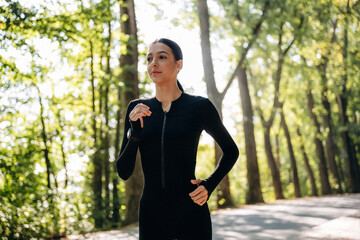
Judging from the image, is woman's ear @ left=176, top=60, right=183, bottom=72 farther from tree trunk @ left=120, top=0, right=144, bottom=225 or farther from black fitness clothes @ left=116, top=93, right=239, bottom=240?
tree trunk @ left=120, top=0, right=144, bottom=225

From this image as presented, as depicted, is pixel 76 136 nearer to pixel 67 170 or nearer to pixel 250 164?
pixel 67 170

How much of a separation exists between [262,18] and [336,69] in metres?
12.4

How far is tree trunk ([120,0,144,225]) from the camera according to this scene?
1099 cm

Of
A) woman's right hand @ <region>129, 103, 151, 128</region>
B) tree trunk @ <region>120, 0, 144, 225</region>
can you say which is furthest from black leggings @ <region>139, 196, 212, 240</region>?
tree trunk @ <region>120, 0, 144, 225</region>

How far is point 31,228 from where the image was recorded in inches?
301

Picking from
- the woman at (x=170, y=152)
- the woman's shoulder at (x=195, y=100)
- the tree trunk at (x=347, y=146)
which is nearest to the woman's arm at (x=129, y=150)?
the woman at (x=170, y=152)

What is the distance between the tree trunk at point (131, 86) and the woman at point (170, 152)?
8.38 m

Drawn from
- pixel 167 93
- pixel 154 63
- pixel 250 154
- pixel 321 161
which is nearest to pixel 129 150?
pixel 167 93

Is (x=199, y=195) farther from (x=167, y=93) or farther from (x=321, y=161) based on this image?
(x=321, y=161)

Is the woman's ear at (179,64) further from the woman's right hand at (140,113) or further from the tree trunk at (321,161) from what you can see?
the tree trunk at (321,161)

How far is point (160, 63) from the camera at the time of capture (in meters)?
2.43

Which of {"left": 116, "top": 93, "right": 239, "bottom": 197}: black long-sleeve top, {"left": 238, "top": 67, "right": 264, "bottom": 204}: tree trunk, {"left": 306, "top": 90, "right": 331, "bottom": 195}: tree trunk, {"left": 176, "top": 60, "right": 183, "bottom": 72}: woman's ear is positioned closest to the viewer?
{"left": 116, "top": 93, "right": 239, "bottom": 197}: black long-sleeve top

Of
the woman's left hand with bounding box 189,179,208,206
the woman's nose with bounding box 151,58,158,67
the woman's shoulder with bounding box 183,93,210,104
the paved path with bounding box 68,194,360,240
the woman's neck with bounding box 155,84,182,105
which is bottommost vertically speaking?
the paved path with bounding box 68,194,360,240

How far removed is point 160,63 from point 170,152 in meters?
0.60
